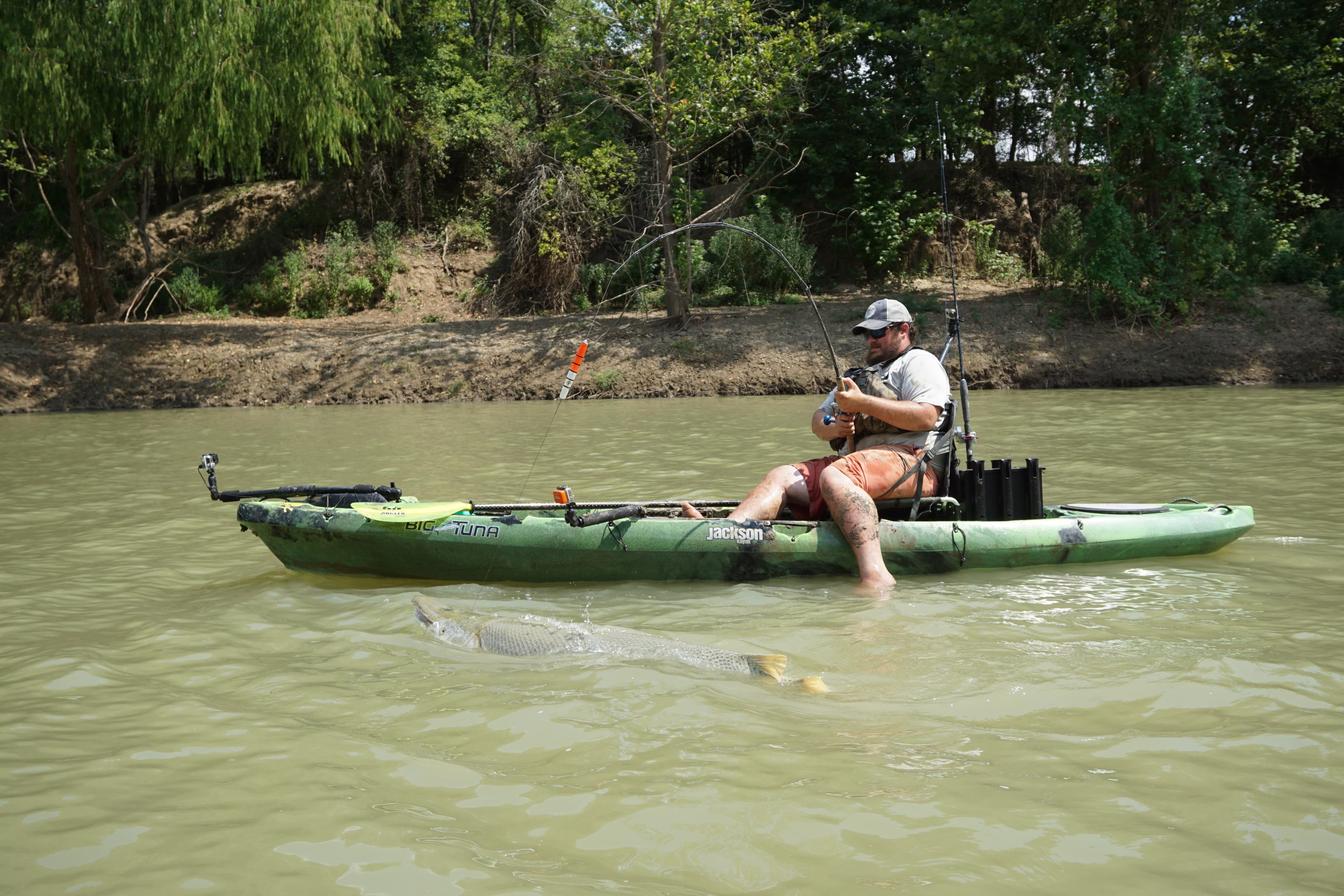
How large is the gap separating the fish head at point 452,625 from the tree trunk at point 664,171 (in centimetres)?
1148

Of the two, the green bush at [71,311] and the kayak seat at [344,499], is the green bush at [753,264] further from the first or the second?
the kayak seat at [344,499]

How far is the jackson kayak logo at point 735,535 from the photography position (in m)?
5.29

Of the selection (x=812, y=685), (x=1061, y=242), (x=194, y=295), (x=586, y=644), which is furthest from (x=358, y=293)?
(x=812, y=685)

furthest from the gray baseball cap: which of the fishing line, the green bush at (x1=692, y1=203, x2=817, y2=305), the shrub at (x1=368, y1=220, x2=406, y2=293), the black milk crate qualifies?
the shrub at (x1=368, y1=220, x2=406, y2=293)

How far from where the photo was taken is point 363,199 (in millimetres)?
23594

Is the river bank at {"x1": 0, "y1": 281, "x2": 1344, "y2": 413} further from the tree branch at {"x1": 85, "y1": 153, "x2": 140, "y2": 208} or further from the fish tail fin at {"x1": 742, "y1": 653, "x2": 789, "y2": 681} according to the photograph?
the fish tail fin at {"x1": 742, "y1": 653, "x2": 789, "y2": 681}

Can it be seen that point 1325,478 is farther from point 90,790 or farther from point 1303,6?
point 1303,6

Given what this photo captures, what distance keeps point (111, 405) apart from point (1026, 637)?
1571 centimetres

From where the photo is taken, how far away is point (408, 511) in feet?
17.7

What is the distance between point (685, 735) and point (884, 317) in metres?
2.88

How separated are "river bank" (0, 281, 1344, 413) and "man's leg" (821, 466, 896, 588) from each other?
402 inches

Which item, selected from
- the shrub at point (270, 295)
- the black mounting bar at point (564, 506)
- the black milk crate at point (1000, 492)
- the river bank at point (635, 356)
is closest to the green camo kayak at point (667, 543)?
the black mounting bar at point (564, 506)

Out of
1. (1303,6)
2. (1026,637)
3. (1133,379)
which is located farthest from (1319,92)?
(1026,637)

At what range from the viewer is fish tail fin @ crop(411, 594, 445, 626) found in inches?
177
